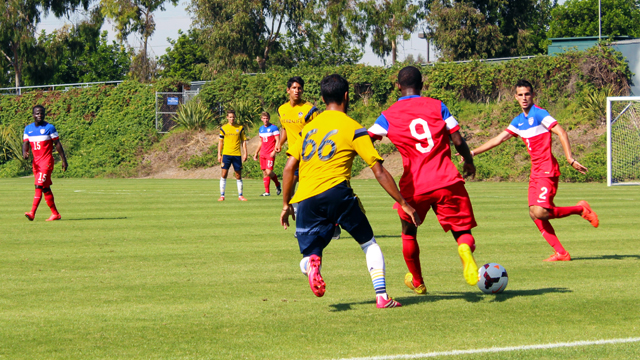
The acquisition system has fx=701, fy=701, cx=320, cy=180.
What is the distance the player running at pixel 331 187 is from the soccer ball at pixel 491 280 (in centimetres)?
93

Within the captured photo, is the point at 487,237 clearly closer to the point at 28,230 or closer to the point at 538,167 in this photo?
the point at 538,167

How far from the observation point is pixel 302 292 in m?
6.77

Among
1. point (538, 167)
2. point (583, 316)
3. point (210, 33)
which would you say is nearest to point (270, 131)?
point (538, 167)

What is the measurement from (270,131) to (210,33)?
34511mm

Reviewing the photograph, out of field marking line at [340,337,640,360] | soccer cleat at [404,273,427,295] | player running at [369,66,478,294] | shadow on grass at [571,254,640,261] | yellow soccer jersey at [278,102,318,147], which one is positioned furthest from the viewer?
yellow soccer jersey at [278,102,318,147]

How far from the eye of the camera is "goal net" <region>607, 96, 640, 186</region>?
92.4 ft

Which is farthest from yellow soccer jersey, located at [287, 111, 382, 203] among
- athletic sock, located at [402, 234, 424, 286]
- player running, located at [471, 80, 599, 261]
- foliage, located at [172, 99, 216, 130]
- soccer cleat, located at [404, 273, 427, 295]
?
foliage, located at [172, 99, 216, 130]

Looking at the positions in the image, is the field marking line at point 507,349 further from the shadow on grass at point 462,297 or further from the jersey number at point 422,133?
the jersey number at point 422,133

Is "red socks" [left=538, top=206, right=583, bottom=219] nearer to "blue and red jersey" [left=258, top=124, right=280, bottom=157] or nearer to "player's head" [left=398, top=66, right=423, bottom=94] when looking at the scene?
"player's head" [left=398, top=66, right=423, bottom=94]

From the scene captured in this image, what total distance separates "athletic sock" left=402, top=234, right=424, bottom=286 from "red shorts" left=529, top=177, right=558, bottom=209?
10.0 feet

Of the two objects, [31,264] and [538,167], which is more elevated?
[538,167]

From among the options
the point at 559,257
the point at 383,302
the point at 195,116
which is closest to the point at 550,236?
the point at 559,257

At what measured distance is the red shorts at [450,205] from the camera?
6.16 meters

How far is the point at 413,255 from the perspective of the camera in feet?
21.0
